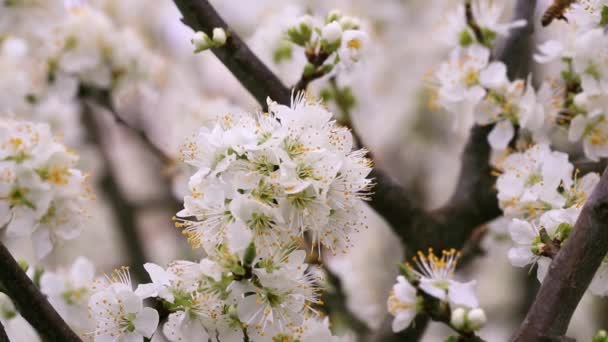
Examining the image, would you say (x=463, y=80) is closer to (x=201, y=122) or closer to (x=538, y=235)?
(x=538, y=235)

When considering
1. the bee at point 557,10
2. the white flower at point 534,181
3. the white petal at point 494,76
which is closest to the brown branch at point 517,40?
the white petal at point 494,76

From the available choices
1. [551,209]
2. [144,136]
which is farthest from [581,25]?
[144,136]

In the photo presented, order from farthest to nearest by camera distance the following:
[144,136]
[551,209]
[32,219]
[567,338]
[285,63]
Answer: [144,136], [285,63], [32,219], [551,209], [567,338]

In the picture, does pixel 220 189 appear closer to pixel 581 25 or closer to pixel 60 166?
pixel 60 166

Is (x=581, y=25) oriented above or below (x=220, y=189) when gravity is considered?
below

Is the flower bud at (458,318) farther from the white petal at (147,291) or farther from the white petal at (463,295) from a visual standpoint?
the white petal at (147,291)

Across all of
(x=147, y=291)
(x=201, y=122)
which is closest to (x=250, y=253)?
(x=147, y=291)

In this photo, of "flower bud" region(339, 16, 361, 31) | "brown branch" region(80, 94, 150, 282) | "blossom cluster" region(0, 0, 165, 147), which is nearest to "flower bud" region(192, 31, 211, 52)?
"flower bud" region(339, 16, 361, 31)
